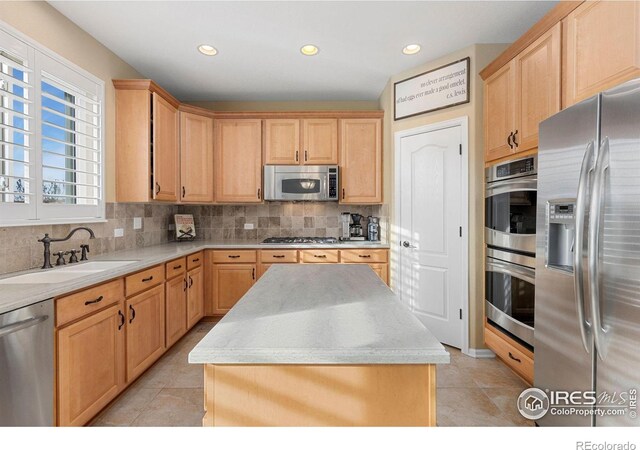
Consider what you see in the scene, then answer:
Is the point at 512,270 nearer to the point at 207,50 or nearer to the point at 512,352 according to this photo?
the point at 512,352

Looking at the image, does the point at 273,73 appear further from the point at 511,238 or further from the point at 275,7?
the point at 511,238

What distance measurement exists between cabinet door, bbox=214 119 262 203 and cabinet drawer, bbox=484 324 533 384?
2733 millimetres

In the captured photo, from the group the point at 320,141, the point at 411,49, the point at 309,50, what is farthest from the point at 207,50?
the point at 411,49

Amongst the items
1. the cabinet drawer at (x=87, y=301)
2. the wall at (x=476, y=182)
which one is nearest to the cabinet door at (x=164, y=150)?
the cabinet drawer at (x=87, y=301)

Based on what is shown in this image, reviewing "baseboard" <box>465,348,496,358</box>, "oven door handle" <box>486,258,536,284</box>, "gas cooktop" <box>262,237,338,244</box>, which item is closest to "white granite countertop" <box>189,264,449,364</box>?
"oven door handle" <box>486,258,536,284</box>

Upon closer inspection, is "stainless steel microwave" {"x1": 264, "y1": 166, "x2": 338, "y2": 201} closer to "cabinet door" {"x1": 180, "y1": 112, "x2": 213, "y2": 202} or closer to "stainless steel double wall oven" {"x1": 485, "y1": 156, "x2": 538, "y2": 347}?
"cabinet door" {"x1": 180, "y1": 112, "x2": 213, "y2": 202}

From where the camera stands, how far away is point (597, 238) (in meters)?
1.33

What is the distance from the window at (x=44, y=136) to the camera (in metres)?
1.93

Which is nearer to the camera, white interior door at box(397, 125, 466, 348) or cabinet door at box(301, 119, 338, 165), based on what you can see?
white interior door at box(397, 125, 466, 348)

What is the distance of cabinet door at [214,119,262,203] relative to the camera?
389 cm

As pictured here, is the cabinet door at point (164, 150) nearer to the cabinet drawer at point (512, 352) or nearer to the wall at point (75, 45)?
the wall at point (75, 45)

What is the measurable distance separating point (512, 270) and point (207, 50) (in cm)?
304

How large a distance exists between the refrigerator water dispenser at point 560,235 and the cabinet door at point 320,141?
2.53 metres
